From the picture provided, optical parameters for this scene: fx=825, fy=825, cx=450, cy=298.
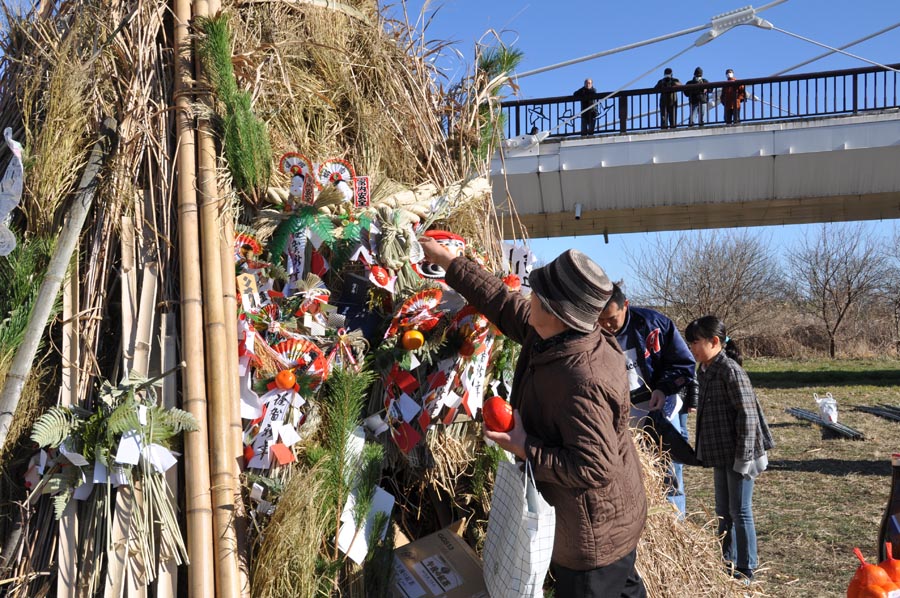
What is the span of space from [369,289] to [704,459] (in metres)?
2.41

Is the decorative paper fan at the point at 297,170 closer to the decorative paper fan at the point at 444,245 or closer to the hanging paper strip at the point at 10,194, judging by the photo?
the decorative paper fan at the point at 444,245

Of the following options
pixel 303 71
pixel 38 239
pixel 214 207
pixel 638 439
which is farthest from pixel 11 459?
pixel 638 439

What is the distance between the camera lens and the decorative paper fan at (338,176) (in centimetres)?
301

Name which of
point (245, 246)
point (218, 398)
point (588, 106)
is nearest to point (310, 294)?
point (245, 246)

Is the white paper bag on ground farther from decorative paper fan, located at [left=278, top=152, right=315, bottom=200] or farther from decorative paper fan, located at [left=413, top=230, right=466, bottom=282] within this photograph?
decorative paper fan, located at [left=278, top=152, right=315, bottom=200]

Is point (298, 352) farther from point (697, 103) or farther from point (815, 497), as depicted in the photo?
point (697, 103)

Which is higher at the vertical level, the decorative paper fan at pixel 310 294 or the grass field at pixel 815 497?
the decorative paper fan at pixel 310 294

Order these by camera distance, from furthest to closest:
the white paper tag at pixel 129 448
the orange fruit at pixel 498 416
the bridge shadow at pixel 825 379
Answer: the bridge shadow at pixel 825 379
the white paper tag at pixel 129 448
the orange fruit at pixel 498 416

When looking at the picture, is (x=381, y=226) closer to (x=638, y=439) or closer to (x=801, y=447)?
(x=638, y=439)

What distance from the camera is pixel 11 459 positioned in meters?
2.70

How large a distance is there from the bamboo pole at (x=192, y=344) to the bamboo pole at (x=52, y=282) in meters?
0.28

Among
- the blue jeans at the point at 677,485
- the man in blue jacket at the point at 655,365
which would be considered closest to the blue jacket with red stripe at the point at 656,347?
the man in blue jacket at the point at 655,365

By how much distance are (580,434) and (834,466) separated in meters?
6.46

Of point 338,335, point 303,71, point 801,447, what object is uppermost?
point 303,71
